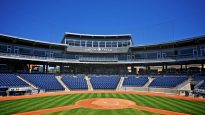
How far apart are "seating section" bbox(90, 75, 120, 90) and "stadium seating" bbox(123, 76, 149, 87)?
3.18 metres

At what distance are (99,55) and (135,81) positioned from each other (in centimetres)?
1803

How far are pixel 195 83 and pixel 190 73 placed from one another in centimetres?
639

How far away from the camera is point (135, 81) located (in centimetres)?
5309

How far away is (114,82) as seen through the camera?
5434 cm

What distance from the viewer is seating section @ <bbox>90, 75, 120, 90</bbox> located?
2050 inches

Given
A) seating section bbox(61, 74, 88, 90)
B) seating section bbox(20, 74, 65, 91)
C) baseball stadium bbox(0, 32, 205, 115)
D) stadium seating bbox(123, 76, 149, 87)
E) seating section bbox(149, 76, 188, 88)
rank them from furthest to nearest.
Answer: stadium seating bbox(123, 76, 149, 87)
seating section bbox(61, 74, 88, 90)
seating section bbox(149, 76, 188, 88)
seating section bbox(20, 74, 65, 91)
baseball stadium bbox(0, 32, 205, 115)

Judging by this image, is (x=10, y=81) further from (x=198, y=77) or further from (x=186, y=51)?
(x=186, y=51)

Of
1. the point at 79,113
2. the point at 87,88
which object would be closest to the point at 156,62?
the point at 87,88

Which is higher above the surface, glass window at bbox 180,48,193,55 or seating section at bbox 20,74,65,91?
glass window at bbox 180,48,193,55

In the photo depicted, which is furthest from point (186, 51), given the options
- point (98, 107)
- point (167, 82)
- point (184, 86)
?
point (98, 107)

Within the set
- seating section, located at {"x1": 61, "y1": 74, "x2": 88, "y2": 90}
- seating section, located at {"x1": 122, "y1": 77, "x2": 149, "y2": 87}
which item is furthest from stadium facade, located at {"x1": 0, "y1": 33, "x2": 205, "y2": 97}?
seating section, located at {"x1": 61, "y1": 74, "x2": 88, "y2": 90}

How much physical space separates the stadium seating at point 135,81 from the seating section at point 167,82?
10.1 feet

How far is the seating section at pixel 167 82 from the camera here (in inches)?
1801

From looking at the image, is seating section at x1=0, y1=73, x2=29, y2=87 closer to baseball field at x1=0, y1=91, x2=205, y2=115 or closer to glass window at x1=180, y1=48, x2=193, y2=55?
baseball field at x1=0, y1=91, x2=205, y2=115
